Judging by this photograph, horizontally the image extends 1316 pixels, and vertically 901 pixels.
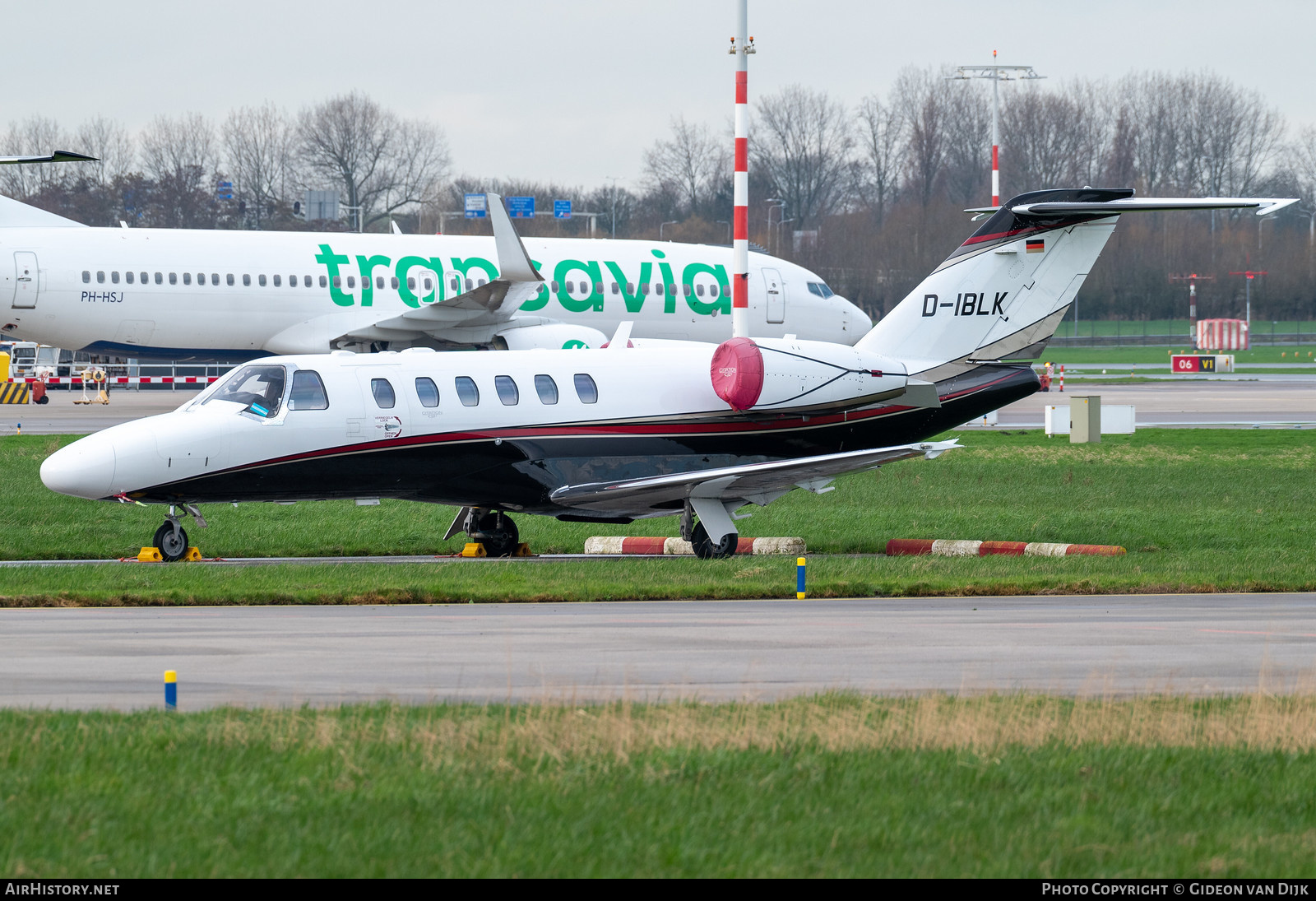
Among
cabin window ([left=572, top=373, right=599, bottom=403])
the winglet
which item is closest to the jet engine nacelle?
the winglet

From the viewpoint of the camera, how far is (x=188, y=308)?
38.3 metres

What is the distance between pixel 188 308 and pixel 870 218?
85009 mm

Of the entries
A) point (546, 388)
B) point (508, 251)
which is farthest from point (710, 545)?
point (508, 251)

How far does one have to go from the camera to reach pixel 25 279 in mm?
37062

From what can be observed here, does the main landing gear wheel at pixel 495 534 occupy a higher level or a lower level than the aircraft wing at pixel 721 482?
lower

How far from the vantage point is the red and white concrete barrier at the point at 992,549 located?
20.9 m

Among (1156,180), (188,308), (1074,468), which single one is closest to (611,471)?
(1074,468)

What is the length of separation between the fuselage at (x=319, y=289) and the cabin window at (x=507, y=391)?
16.2 meters

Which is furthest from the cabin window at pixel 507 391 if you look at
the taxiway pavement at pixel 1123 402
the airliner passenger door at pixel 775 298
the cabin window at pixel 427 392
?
the airliner passenger door at pixel 775 298

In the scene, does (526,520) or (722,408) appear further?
(526,520)

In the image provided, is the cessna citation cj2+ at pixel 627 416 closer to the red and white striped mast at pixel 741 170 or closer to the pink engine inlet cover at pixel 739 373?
the pink engine inlet cover at pixel 739 373

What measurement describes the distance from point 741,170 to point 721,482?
7.84 m

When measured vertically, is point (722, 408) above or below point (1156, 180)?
below
